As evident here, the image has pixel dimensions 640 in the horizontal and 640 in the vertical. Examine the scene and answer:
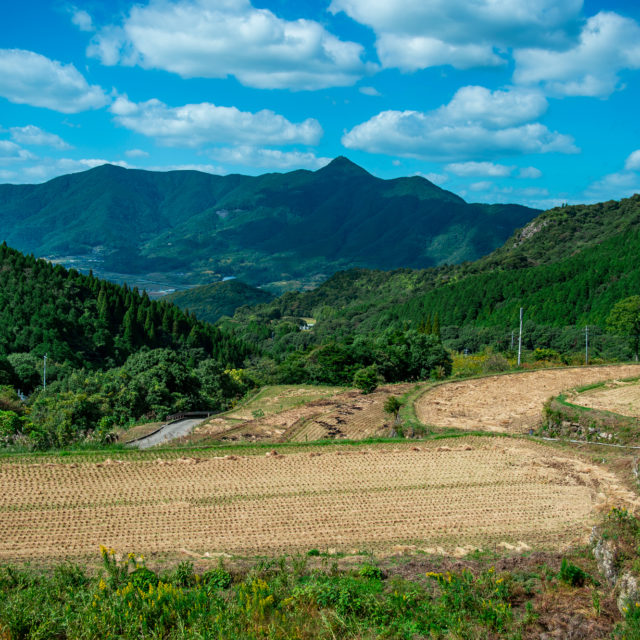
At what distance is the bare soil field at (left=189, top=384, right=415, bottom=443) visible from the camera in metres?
26.2

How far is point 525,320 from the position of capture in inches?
3238

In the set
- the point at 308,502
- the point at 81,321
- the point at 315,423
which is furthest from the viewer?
the point at 81,321

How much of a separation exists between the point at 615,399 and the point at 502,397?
5327 mm

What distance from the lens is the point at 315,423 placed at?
28.2 metres

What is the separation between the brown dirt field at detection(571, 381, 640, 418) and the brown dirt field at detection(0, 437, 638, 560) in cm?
634

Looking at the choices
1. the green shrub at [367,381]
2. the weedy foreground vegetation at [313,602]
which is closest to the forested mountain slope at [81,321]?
the green shrub at [367,381]

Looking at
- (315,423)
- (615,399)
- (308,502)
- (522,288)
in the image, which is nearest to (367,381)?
(315,423)

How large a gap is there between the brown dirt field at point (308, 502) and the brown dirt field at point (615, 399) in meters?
6.34

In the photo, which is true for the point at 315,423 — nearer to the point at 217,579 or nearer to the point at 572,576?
the point at 217,579

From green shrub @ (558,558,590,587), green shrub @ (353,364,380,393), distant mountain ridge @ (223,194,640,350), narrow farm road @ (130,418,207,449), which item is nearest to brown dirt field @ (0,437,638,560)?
green shrub @ (558,558,590,587)

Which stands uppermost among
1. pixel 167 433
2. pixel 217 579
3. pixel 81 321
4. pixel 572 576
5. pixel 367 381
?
pixel 81 321

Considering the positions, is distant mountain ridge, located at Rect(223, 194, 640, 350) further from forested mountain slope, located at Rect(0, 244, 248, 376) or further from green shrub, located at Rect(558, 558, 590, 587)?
green shrub, located at Rect(558, 558, 590, 587)

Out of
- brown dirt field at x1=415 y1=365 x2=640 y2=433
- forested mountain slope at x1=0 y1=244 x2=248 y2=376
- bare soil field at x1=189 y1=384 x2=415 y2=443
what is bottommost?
bare soil field at x1=189 y1=384 x2=415 y2=443

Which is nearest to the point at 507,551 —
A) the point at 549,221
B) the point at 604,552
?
the point at 604,552
